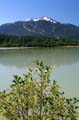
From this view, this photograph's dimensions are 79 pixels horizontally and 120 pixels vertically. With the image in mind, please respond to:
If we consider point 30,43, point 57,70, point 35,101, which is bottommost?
point 30,43

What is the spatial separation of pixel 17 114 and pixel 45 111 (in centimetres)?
38

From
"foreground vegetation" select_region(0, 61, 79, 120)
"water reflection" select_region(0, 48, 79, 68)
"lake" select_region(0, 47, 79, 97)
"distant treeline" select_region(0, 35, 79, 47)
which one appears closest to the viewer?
"foreground vegetation" select_region(0, 61, 79, 120)

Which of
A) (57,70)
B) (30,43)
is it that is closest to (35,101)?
(57,70)

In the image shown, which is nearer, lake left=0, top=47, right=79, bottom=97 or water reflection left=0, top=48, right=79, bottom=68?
lake left=0, top=47, right=79, bottom=97

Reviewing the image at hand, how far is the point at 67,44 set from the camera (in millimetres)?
113875

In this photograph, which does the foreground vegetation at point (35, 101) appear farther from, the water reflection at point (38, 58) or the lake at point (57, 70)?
the water reflection at point (38, 58)

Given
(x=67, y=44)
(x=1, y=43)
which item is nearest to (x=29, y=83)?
(x=67, y=44)

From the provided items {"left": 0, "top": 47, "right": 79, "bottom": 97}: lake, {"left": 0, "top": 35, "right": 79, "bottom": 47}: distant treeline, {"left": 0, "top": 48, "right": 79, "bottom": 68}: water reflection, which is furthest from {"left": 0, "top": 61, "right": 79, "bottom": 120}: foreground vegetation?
{"left": 0, "top": 35, "right": 79, "bottom": 47}: distant treeline

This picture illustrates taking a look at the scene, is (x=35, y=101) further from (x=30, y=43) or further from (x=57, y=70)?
(x=30, y=43)

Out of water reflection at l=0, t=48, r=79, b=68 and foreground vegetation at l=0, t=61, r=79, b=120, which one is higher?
foreground vegetation at l=0, t=61, r=79, b=120

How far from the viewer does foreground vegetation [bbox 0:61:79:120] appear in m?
3.88

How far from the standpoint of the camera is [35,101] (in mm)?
3975

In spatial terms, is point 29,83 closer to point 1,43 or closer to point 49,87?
point 49,87

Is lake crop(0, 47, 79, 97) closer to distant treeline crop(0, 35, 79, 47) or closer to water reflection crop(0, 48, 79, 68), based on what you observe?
water reflection crop(0, 48, 79, 68)
